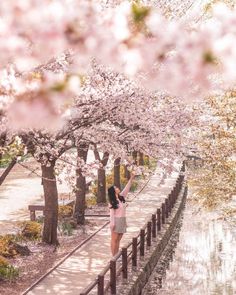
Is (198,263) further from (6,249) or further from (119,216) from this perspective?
(6,249)

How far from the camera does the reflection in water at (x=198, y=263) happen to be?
16983 millimetres

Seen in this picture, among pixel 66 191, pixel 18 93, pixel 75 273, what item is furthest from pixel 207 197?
pixel 66 191

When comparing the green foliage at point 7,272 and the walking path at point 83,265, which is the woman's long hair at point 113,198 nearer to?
the walking path at point 83,265

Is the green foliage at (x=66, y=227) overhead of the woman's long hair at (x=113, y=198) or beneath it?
beneath

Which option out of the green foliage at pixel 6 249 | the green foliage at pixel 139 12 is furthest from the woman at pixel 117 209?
the green foliage at pixel 139 12

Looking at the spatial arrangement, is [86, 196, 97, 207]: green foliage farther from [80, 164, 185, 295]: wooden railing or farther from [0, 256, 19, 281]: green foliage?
[0, 256, 19, 281]: green foliage

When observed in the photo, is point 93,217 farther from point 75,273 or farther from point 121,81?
point 121,81

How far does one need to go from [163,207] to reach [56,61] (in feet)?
53.2

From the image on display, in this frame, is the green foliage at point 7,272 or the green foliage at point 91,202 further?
the green foliage at point 91,202

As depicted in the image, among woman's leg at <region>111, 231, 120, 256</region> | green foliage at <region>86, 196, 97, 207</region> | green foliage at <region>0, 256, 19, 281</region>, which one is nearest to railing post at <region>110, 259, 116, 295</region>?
woman's leg at <region>111, 231, 120, 256</region>

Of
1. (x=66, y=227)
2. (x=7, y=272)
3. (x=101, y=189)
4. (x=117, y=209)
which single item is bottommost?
(x=7, y=272)

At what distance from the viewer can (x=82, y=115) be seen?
13133 millimetres

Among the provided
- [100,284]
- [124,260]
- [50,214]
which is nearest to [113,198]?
[124,260]

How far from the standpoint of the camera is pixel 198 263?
805 inches
